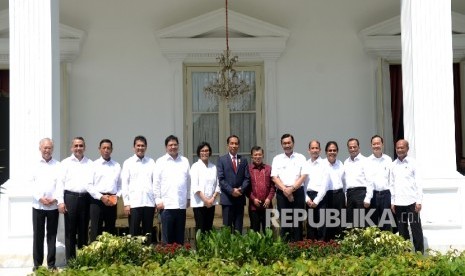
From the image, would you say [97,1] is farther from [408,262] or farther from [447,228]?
[408,262]

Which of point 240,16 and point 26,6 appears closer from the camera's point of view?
point 26,6

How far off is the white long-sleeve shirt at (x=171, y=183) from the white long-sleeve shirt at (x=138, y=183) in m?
0.07

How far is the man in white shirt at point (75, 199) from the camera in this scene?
8.40 metres

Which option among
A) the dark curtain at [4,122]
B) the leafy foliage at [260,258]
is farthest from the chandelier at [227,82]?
the leafy foliage at [260,258]

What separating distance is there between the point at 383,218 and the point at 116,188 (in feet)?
10.6

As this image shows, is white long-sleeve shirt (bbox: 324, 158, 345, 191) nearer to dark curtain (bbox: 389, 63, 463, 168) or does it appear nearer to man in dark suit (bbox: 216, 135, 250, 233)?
man in dark suit (bbox: 216, 135, 250, 233)

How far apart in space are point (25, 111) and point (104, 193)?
4.41 feet

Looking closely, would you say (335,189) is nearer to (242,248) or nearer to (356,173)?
(356,173)

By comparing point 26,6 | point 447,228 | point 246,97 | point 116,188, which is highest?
point 26,6

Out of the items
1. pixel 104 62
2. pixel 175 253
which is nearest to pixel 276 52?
pixel 104 62

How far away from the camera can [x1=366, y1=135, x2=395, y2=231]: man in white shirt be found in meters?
8.99

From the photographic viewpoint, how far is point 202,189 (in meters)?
8.84

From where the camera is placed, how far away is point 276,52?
12.3 meters

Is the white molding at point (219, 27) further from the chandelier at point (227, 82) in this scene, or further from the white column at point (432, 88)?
the white column at point (432, 88)
